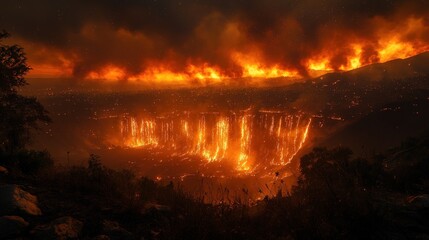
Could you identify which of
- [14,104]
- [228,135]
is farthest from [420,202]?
[228,135]

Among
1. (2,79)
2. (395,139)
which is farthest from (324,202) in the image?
(395,139)

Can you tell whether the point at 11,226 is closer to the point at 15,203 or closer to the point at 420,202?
the point at 15,203

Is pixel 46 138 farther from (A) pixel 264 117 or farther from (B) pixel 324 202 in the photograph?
(B) pixel 324 202

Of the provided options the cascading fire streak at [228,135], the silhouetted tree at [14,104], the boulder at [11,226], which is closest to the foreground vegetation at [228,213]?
the boulder at [11,226]

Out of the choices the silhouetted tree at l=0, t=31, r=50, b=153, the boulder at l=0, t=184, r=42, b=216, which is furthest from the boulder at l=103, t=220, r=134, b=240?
the silhouetted tree at l=0, t=31, r=50, b=153

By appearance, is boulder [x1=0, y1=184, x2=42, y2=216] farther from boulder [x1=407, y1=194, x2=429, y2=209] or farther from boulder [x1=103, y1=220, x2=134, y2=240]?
boulder [x1=407, y1=194, x2=429, y2=209]
